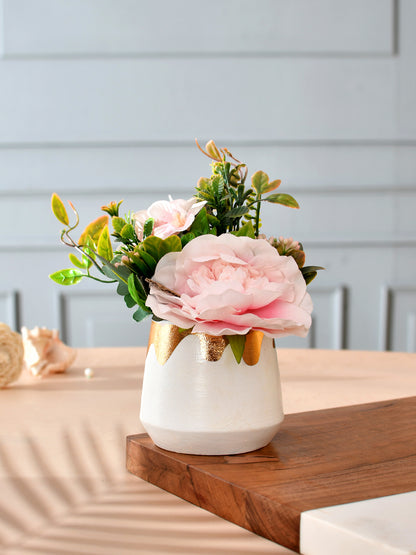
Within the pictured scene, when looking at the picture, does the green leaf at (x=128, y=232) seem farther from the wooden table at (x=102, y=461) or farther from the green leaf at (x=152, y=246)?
the wooden table at (x=102, y=461)

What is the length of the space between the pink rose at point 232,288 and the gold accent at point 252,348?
23 mm

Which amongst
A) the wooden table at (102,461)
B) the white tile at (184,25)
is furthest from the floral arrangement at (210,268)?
the white tile at (184,25)

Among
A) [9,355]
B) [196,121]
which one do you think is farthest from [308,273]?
[196,121]

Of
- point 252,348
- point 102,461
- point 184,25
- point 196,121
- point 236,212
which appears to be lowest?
point 102,461

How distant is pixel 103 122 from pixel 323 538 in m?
1.80

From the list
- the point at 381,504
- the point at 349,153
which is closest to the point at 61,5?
the point at 349,153

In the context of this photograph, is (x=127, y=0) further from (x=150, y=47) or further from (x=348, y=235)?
(x=348, y=235)

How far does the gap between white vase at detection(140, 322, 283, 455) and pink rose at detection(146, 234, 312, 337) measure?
0.10ft

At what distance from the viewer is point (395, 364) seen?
3.29ft

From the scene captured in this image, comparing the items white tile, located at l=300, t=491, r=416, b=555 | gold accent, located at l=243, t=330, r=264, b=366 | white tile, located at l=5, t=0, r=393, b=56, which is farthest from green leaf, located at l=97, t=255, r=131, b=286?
white tile, located at l=5, t=0, r=393, b=56

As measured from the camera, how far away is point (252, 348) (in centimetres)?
48

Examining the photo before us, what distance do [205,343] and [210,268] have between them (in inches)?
2.3

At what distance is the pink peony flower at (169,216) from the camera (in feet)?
1.54

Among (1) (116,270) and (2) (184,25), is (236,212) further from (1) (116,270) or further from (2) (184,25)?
(2) (184,25)
